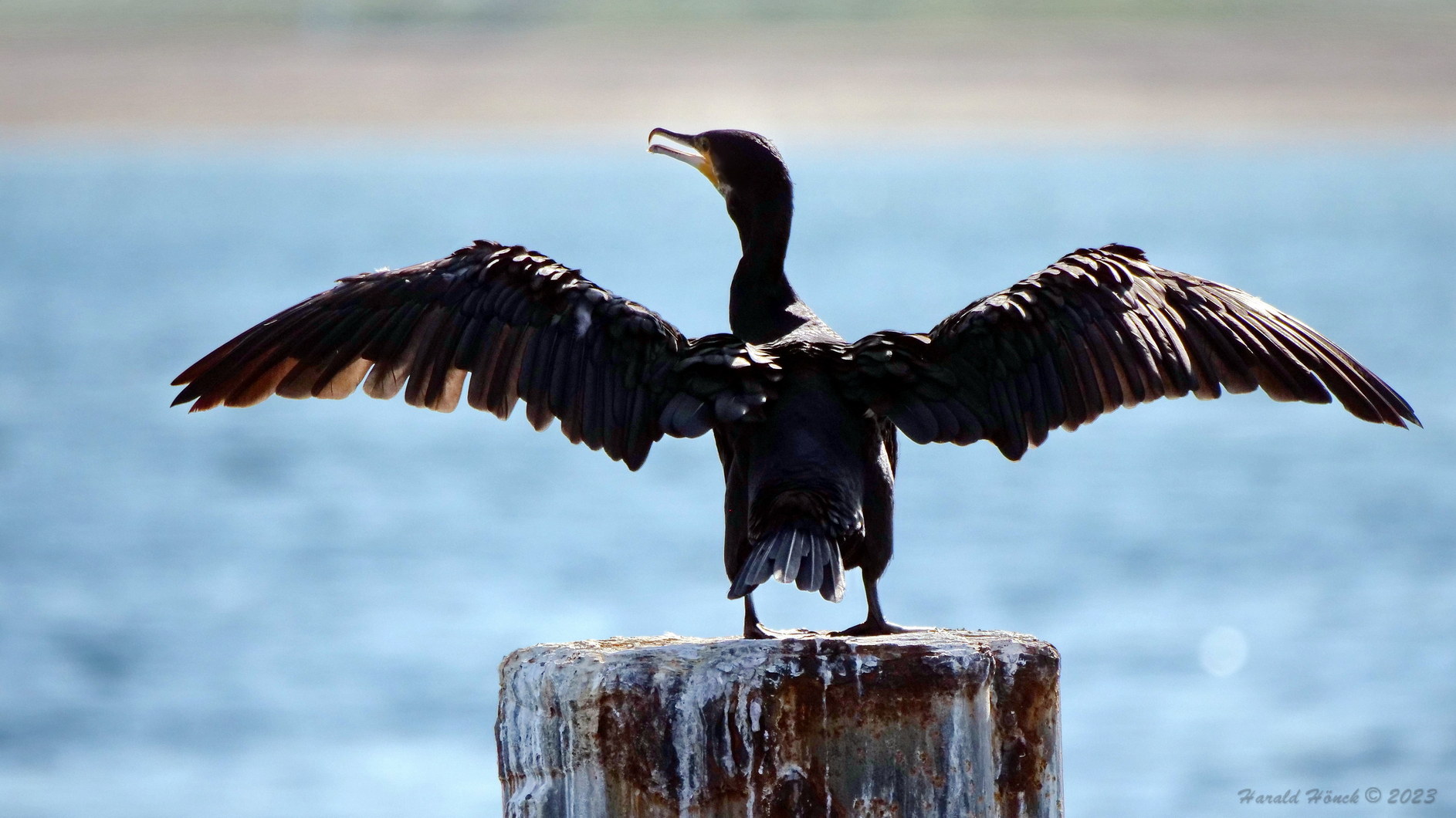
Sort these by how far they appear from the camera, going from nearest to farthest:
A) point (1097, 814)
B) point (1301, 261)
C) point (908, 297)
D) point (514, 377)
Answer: point (514, 377), point (1097, 814), point (908, 297), point (1301, 261)

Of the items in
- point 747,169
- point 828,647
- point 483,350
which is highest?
point 747,169

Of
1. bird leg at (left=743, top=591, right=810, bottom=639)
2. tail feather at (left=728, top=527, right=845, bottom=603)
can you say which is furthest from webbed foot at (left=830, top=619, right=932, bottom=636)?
tail feather at (left=728, top=527, right=845, bottom=603)

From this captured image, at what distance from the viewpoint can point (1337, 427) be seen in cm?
2844

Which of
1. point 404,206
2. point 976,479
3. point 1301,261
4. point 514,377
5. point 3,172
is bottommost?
point 514,377

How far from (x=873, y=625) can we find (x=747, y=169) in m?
1.53

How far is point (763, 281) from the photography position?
18.7ft

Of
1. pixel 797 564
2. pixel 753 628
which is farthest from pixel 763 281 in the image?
pixel 797 564

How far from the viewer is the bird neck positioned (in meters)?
5.62

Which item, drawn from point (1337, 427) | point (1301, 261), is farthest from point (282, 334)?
point (1301, 261)

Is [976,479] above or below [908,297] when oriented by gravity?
below

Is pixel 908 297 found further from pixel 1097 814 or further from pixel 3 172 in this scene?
pixel 3 172

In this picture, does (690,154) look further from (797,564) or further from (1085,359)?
(797,564)

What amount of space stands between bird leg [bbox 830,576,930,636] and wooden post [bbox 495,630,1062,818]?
63 centimetres

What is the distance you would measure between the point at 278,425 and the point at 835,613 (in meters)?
19.9
